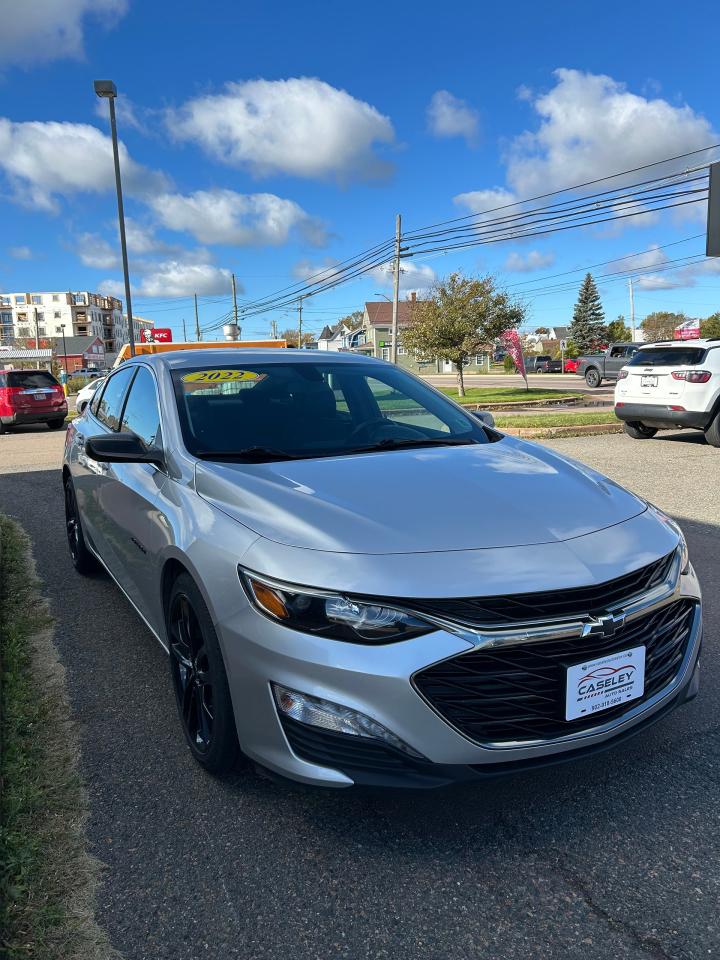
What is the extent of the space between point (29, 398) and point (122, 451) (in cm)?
1569

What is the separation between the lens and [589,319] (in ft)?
276

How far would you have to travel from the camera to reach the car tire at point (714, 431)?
10.5 meters

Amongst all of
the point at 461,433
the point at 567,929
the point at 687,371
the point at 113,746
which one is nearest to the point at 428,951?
the point at 567,929

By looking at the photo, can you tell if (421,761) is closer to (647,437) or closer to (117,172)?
(647,437)

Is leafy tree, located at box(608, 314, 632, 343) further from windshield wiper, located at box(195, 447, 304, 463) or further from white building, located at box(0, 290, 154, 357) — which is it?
white building, located at box(0, 290, 154, 357)

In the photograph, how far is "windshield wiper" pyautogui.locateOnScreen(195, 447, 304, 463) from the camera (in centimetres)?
298

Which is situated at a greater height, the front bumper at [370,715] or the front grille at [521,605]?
the front grille at [521,605]

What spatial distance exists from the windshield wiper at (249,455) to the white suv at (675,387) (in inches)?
356

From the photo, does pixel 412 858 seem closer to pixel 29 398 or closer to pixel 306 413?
pixel 306 413

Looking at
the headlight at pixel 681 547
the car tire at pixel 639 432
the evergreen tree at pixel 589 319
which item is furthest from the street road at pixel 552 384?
the evergreen tree at pixel 589 319

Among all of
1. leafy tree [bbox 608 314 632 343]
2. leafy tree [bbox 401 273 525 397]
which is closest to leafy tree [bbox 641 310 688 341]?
leafy tree [bbox 608 314 632 343]

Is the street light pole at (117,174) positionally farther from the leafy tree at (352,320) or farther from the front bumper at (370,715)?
the leafy tree at (352,320)

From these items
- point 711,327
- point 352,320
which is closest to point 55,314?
point 352,320

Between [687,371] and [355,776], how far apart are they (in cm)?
999
